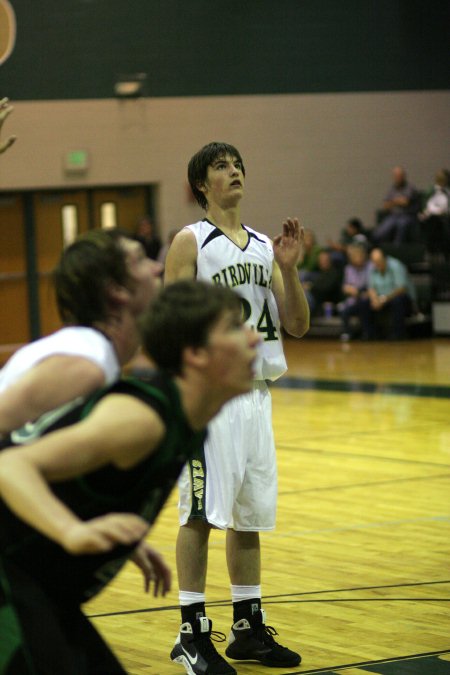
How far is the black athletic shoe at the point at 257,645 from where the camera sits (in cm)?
455

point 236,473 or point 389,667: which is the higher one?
point 236,473

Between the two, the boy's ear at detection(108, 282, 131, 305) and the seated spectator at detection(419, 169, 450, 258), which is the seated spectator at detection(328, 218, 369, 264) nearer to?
the seated spectator at detection(419, 169, 450, 258)

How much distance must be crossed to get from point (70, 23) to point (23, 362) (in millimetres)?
16167

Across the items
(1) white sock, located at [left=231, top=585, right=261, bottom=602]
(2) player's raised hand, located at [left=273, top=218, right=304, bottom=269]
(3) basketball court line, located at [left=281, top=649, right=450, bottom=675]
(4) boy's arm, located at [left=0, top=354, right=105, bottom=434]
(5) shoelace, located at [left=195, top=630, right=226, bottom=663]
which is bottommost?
(3) basketball court line, located at [left=281, top=649, right=450, bottom=675]

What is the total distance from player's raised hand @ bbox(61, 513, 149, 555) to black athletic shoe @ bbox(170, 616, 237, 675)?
2.19m

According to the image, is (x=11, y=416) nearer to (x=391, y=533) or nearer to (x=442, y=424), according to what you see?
(x=391, y=533)

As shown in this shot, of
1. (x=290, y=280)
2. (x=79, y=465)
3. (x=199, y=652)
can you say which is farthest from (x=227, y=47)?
(x=79, y=465)

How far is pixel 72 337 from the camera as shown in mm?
2875

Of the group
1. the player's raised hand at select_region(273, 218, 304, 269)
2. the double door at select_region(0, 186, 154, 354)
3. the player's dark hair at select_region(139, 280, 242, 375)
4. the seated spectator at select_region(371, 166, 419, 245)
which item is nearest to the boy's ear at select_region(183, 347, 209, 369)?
the player's dark hair at select_region(139, 280, 242, 375)

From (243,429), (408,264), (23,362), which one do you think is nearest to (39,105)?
(408,264)

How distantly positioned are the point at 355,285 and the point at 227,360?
618 inches

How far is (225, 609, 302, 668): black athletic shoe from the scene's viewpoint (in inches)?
179

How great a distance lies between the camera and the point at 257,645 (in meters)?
4.64

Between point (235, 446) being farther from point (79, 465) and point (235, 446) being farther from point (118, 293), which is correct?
point (79, 465)
